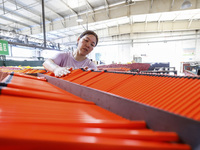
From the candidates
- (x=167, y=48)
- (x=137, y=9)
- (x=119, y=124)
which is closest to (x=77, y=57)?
(x=119, y=124)

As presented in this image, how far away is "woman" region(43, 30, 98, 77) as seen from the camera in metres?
1.58

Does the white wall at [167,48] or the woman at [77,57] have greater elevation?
the white wall at [167,48]

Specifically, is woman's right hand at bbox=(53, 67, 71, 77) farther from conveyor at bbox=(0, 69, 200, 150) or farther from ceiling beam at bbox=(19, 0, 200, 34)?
ceiling beam at bbox=(19, 0, 200, 34)

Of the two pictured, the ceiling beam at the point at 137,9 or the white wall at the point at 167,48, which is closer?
the ceiling beam at the point at 137,9

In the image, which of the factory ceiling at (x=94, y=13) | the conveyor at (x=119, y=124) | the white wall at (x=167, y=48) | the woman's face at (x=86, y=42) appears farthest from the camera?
the white wall at (x=167, y=48)

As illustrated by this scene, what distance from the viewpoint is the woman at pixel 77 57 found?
62.1 inches

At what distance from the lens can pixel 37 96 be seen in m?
0.78

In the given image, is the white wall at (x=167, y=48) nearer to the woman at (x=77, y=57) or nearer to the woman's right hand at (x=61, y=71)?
the woman at (x=77, y=57)

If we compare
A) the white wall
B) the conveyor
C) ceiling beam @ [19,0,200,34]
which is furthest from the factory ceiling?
the conveyor

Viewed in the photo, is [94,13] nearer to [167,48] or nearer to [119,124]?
[119,124]

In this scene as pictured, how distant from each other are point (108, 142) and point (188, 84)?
558mm

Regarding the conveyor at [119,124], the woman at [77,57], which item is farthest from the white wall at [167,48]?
the conveyor at [119,124]

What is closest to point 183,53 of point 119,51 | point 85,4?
point 119,51

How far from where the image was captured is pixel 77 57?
204cm
